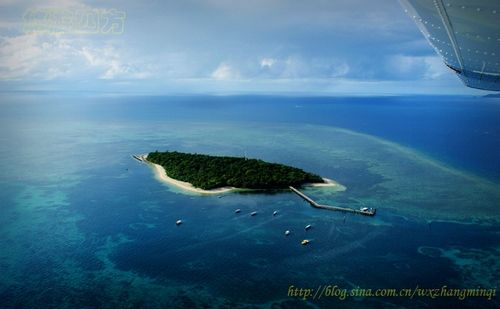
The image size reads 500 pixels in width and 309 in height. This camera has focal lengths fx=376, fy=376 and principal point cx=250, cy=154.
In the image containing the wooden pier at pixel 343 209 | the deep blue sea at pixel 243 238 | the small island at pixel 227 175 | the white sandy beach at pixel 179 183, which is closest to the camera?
the deep blue sea at pixel 243 238

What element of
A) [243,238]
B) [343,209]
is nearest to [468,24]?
[243,238]

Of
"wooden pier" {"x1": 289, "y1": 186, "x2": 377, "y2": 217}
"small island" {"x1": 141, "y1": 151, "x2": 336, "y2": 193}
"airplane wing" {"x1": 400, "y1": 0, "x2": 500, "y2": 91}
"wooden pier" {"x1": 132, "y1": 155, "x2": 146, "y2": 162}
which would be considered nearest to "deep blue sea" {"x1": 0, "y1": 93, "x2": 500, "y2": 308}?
"wooden pier" {"x1": 289, "y1": 186, "x2": 377, "y2": 217}

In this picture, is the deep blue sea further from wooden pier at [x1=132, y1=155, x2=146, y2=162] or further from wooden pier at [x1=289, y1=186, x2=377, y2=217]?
wooden pier at [x1=132, y1=155, x2=146, y2=162]

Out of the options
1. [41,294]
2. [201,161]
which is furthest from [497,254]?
Answer: [201,161]

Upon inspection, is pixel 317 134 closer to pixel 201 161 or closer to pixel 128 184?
pixel 201 161

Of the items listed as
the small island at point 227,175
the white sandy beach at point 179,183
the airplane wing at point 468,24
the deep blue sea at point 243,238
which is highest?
the airplane wing at point 468,24

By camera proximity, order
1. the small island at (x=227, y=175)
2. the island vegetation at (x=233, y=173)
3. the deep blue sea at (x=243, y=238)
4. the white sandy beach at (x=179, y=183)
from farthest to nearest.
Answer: the island vegetation at (x=233, y=173) < the small island at (x=227, y=175) < the white sandy beach at (x=179, y=183) < the deep blue sea at (x=243, y=238)

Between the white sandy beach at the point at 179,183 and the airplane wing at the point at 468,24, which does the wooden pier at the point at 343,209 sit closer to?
the white sandy beach at the point at 179,183

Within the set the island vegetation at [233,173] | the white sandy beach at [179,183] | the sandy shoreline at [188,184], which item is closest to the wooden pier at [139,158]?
the white sandy beach at [179,183]
